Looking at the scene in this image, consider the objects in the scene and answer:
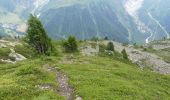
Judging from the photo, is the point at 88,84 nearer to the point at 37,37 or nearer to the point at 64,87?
the point at 64,87

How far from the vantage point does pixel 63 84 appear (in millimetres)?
48188

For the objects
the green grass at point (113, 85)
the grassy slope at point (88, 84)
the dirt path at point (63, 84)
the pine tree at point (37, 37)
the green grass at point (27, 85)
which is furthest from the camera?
the pine tree at point (37, 37)

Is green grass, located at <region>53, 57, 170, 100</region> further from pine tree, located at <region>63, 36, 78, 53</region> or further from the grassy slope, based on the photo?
pine tree, located at <region>63, 36, 78, 53</region>

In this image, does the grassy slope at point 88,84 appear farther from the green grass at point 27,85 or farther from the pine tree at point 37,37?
the pine tree at point 37,37

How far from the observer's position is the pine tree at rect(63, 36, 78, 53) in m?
114

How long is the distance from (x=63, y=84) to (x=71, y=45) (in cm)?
6715

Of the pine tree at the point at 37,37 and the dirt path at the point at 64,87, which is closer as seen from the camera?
the dirt path at the point at 64,87

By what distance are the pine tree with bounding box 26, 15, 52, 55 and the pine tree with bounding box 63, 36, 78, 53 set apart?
1200 cm

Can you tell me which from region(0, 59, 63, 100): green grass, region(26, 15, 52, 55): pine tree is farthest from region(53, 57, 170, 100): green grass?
region(26, 15, 52, 55): pine tree

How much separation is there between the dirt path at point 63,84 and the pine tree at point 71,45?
53066 mm

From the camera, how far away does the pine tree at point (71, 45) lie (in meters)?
114

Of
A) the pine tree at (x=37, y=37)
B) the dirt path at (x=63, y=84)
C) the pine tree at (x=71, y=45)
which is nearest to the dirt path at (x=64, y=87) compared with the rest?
the dirt path at (x=63, y=84)

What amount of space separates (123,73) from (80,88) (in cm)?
1766

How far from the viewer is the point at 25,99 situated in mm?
40094
